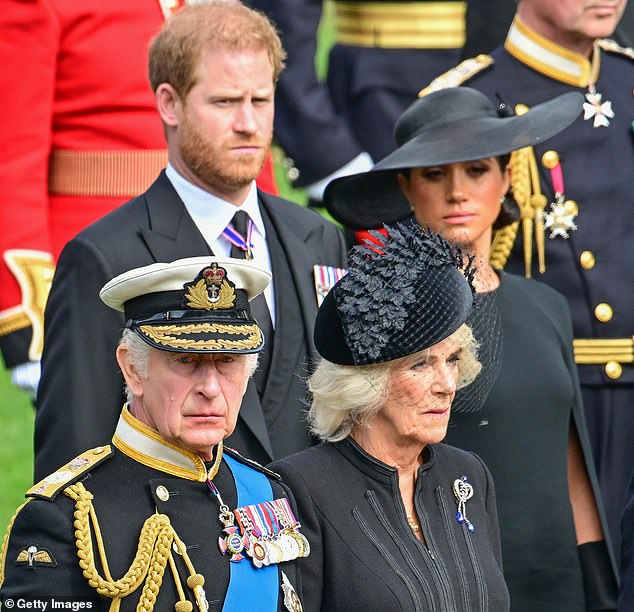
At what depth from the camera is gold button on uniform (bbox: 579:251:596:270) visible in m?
6.19

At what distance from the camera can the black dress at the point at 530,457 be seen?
5324 mm

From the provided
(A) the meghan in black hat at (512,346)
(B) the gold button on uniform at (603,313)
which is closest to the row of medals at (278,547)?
(A) the meghan in black hat at (512,346)

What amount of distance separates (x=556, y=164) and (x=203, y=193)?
153 centimetres

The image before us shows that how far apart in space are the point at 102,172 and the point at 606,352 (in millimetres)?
1783

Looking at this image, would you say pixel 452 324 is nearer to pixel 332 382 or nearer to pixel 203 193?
pixel 332 382

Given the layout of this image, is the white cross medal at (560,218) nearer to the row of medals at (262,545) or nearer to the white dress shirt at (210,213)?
the white dress shirt at (210,213)

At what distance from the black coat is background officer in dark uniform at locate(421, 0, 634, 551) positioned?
214 centimetres

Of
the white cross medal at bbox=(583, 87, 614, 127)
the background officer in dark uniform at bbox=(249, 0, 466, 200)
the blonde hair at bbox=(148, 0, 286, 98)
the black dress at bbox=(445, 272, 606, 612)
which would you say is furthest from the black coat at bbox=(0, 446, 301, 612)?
the background officer in dark uniform at bbox=(249, 0, 466, 200)

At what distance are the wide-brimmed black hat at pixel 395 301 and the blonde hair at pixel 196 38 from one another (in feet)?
2.95

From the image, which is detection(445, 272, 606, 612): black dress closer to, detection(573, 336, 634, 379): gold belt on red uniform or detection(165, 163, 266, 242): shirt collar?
detection(573, 336, 634, 379): gold belt on red uniform

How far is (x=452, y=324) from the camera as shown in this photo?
4.50 meters

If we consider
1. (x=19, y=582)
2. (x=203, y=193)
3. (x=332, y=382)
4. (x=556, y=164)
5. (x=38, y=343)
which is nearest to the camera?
(x=19, y=582)

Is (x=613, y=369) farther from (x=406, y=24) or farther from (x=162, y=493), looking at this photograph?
(x=162, y=493)

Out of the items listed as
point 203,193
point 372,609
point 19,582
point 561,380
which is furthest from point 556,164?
point 19,582
